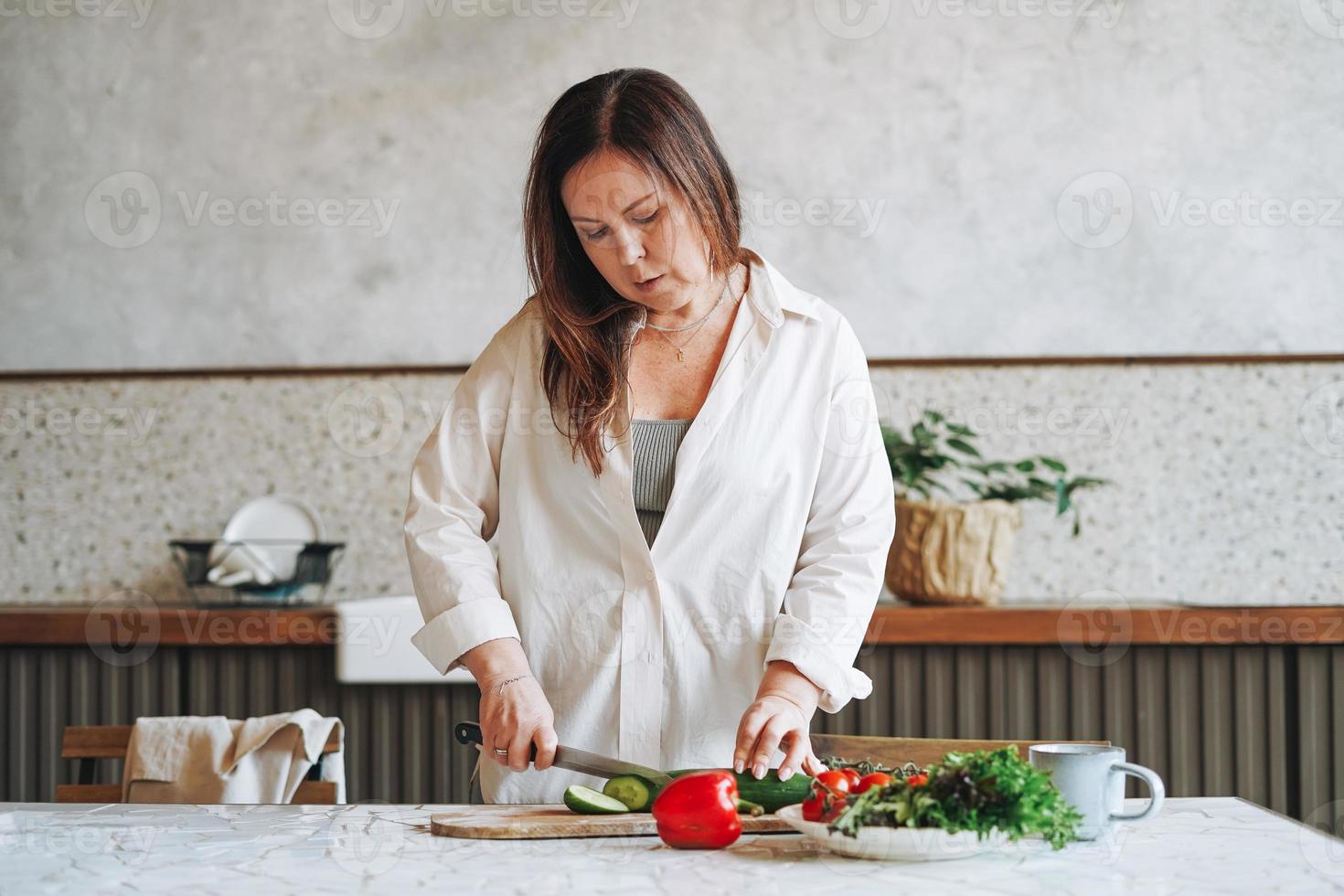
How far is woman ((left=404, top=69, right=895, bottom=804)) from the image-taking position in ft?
4.96

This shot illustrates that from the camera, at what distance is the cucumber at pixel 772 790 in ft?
4.25

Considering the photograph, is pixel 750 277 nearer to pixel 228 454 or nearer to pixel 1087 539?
pixel 1087 539

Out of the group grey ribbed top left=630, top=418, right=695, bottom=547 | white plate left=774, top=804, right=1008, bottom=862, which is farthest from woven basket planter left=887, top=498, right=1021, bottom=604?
white plate left=774, top=804, right=1008, bottom=862

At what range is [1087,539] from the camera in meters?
2.96

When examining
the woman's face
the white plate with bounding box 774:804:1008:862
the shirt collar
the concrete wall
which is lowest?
the white plate with bounding box 774:804:1008:862

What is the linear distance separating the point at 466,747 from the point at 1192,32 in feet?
7.86

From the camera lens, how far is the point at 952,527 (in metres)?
2.55

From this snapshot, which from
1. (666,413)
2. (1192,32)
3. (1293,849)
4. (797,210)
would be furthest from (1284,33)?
(1293,849)

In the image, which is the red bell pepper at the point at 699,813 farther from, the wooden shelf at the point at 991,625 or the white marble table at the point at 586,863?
the wooden shelf at the point at 991,625

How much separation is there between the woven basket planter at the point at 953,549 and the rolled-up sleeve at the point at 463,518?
117cm

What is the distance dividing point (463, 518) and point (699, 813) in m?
0.59

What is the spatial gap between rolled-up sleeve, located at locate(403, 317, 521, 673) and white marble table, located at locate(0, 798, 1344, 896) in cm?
24

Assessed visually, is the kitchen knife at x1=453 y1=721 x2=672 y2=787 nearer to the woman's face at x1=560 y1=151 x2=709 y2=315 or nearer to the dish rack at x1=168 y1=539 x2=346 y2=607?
the woman's face at x1=560 y1=151 x2=709 y2=315

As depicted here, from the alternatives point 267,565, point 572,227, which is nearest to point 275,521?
point 267,565
